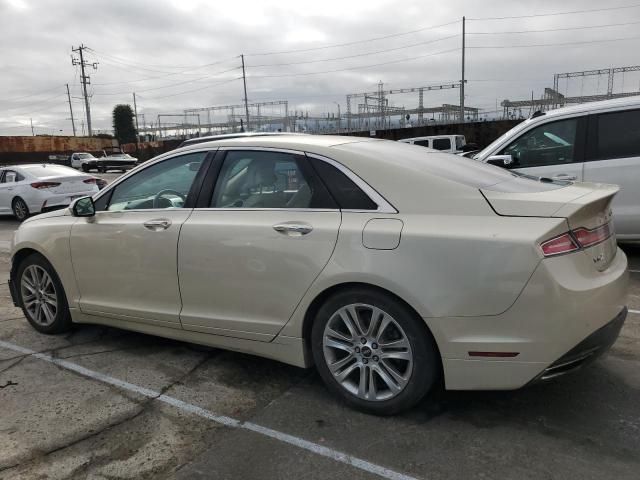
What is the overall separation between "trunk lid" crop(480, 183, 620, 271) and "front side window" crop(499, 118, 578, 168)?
3617mm

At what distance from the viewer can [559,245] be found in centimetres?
261

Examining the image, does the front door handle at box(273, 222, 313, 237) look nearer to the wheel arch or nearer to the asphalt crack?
the wheel arch

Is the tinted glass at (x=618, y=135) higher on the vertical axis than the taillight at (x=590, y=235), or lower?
higher

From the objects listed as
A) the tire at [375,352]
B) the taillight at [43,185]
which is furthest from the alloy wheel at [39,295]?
the taillight at [43,185]

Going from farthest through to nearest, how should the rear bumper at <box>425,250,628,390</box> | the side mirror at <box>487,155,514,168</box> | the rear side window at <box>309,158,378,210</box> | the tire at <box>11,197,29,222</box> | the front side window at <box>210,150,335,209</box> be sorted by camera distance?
the tire at <box>11,197,29,222</box>, the side mirror at <box>487,155,514,168</box>, the front side window at <box>210,150,335,209</box>, the rear side window at <box>309,158,378,210</box>, the rear bumper at <box>425,250,628,390</box>

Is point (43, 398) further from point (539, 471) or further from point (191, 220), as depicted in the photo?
point (539, 471)

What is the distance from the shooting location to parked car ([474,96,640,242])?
6.14 metres

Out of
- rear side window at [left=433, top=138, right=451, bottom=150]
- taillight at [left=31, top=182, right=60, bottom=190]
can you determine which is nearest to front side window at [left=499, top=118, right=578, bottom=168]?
taillight at [left=31, top=182, right=60, bottom=190]

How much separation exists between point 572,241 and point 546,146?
4368mm

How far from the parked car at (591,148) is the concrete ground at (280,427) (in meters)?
2.83

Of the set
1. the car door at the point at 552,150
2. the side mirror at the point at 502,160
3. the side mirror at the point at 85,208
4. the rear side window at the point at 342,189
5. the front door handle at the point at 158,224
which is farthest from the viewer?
the side mirror at the point at 502,160

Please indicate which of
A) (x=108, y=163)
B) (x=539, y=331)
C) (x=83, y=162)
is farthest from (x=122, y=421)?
(x=83, y=162)

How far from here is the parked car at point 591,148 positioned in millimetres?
6145

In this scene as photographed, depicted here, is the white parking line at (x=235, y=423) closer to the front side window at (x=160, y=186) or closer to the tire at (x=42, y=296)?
the tire at (x=42, y=296)
